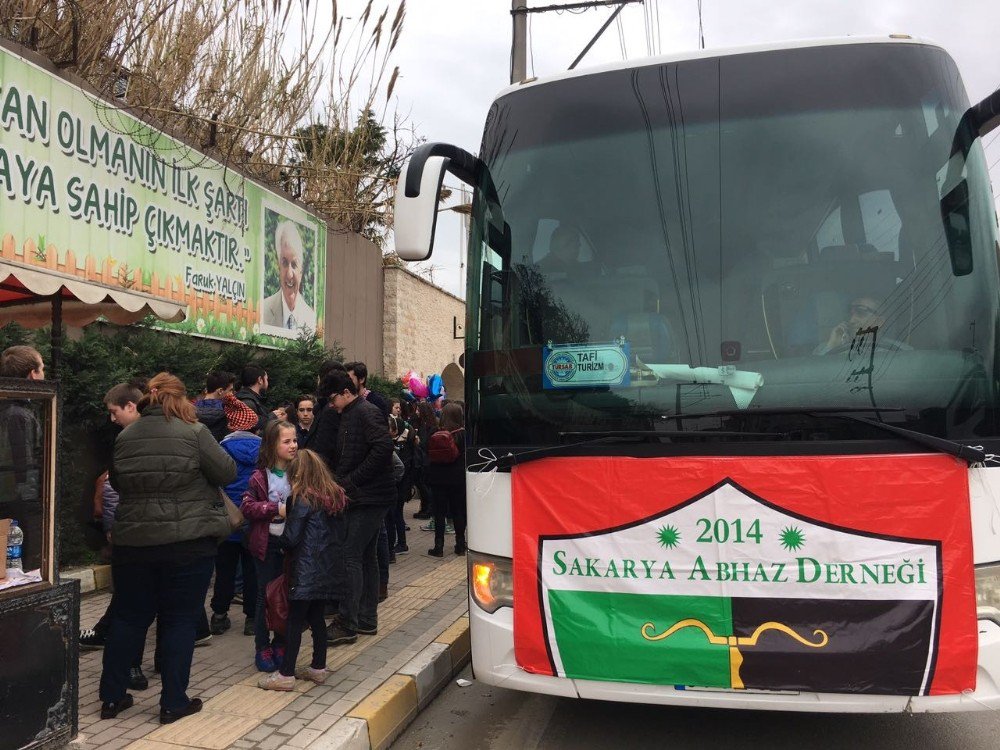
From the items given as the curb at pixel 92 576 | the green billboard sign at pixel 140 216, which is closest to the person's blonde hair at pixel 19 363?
the green billboard sign at pixel 140 216

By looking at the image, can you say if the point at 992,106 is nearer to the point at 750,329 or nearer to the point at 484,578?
the point at 750,329

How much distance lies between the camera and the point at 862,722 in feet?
13.5

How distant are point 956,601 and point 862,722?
4.47ft

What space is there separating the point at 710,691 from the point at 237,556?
3.61 metres

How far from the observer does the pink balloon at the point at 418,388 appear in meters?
13.4

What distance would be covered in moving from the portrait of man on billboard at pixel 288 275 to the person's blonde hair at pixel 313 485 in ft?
24.6

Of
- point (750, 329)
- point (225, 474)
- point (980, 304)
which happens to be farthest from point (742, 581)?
point (225, 474)

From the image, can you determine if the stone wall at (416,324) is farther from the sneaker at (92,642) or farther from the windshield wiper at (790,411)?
the windshield wiper at (790,411)

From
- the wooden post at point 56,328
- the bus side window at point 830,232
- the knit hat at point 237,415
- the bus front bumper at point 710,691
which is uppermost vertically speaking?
the bus side window at point 830,232

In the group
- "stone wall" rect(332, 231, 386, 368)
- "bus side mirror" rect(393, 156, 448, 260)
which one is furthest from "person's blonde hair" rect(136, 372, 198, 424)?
"stone wall" rect(332, 231, 386, 368)

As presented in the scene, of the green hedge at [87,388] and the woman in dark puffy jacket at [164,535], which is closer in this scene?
the woman in dark puffy jacket at [164,535]

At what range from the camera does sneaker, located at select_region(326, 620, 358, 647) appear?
5.23m

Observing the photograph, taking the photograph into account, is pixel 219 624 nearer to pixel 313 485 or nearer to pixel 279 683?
pixel 279 683

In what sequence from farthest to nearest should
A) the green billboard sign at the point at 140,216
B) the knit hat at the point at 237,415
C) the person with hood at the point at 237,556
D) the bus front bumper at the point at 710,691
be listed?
the green billboard sign at the point at 140,216, the knit hat at the point at 237,415, the person with hood at the point at 237,556, the bus front bumper at the point at 710,691
